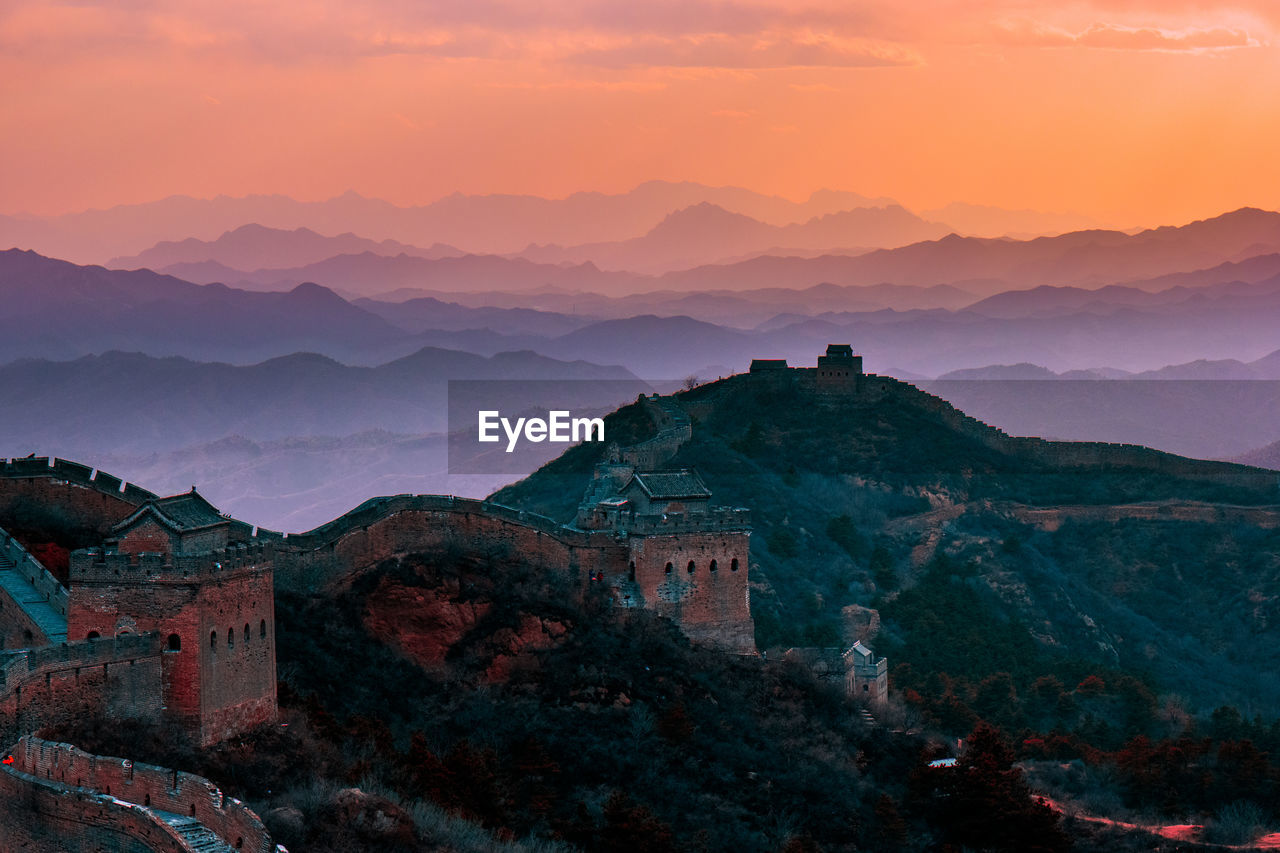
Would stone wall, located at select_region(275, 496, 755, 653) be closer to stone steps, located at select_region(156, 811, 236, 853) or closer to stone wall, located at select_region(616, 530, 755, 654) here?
stone wall, located at select_region(616, 530, 755, 654)

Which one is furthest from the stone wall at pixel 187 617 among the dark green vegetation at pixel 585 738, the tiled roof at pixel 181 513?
the tiled roof at pixel 181 513

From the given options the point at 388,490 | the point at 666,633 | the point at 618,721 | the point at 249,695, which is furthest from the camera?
the point at 388,490

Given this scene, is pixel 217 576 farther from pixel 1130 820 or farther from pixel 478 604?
pixel 1130 820

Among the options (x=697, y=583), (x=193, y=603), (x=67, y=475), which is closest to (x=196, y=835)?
(x=193, y=603)

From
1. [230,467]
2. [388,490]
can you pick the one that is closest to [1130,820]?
[388,490]

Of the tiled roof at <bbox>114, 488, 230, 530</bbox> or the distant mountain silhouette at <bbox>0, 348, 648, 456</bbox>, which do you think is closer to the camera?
the tiled roof at <bbox>114, 488, 230, 530</bbox>

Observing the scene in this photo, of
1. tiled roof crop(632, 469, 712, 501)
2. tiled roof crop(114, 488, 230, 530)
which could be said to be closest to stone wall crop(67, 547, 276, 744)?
tiled roof crop(114, 488, 230, 530)

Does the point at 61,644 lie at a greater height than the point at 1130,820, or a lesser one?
greater

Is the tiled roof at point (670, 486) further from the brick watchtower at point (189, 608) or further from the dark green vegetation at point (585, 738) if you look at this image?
the brick watchtower at point (189, 608)
